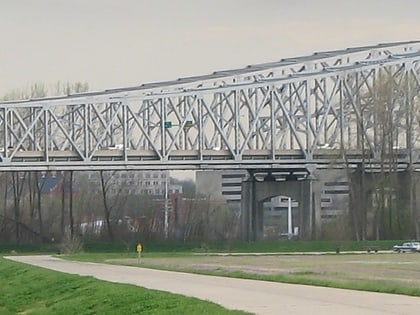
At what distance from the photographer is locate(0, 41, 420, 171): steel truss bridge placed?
11244 cm

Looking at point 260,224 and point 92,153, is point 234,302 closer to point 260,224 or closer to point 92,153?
point 92,153

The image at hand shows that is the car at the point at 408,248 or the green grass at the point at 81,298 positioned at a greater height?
the car at the point at 408,248

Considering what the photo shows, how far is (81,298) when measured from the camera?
3975 cm

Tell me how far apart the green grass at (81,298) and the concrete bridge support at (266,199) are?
6073 centimetres

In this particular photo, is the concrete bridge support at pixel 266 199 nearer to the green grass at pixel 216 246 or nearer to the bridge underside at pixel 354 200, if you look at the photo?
the bridge underside at pixel 354 200

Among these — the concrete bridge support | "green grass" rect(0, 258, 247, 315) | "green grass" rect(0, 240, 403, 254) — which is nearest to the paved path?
"green grass" rect(0, 258, 247, 315)

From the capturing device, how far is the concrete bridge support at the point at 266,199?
116812 mm

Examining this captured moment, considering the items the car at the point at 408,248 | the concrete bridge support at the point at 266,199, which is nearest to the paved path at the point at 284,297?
the car at the point at 408,248

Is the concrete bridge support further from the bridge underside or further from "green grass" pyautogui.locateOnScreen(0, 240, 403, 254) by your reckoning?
"green grass" pyautogui.locateOnScreen(0, 240, 403, 254)

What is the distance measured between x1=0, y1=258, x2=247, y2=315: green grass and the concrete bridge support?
60.7 metres

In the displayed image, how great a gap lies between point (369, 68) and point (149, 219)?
30.0m

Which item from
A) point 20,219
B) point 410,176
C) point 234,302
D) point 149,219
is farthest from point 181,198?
point 234,302

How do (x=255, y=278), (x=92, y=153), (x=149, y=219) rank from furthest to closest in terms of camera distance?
(x=149, y=219)
(x=92, y=153)
(x=255, y=278)

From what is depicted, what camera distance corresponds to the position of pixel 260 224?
12100 centimetres
